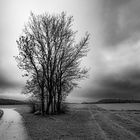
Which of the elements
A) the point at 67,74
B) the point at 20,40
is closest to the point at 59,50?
the point at 67,74

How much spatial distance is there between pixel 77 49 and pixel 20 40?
9.92 metres

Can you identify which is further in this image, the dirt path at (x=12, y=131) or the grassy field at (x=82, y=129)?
the grassy field at (x=82, y=129)

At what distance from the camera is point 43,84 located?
108 ft

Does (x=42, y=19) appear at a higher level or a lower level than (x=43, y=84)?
higher

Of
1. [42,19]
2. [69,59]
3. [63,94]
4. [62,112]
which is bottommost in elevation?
[62,112]

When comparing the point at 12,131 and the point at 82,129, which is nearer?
the point at 12,131

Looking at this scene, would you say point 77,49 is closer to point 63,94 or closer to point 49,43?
point 49,43

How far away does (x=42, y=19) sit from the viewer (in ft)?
113

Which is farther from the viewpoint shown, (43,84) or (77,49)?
(77,49)

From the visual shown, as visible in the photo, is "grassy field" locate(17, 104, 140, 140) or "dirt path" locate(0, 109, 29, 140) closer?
"dirt path" locate(0, 109, 29, 140)

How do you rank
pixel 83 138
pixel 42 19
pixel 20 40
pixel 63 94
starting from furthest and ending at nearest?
1. pixel 63 94
2. pixel 42 19
3. pixel 20 40
4. pixel 83 138

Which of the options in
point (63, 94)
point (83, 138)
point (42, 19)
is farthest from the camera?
point (63, 94)

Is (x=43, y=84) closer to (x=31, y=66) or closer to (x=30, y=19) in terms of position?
(x=31, y=66)

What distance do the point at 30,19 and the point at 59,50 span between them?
7201 millimetres
